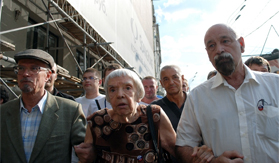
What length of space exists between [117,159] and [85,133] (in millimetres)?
420

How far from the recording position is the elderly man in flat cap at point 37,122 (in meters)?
1.65

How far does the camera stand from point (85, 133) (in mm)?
1806

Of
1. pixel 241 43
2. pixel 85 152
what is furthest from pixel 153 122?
pixel 241 43

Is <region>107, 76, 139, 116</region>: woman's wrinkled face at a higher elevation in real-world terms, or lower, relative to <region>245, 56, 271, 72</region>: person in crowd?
lower

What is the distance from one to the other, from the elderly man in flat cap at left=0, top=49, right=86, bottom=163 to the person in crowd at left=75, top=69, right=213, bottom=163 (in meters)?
0.22

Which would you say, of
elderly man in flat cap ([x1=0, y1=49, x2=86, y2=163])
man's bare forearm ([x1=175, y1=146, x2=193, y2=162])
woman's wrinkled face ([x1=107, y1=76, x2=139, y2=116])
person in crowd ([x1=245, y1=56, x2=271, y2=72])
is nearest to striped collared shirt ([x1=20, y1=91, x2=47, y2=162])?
elderly man in flat cap ([x1=0, y1=49, x2=86, y2=163])

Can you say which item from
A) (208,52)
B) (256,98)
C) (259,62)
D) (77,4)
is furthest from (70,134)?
(77,4)

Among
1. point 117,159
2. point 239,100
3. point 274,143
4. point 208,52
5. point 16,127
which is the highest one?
point 208,52

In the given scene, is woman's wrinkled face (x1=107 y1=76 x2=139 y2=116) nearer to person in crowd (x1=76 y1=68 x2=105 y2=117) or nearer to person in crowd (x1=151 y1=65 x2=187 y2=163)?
person in crowd (x1=151 y1=65 x2=187 y2=163)

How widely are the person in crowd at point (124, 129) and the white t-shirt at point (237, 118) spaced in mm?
213

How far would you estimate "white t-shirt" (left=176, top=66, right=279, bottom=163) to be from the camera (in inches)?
50.5

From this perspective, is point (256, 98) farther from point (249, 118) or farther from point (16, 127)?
point (16, 127)

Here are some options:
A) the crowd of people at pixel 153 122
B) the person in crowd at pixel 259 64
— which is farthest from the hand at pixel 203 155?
the person in crowd at pixel 259 64

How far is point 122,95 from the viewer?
1.67 meters
